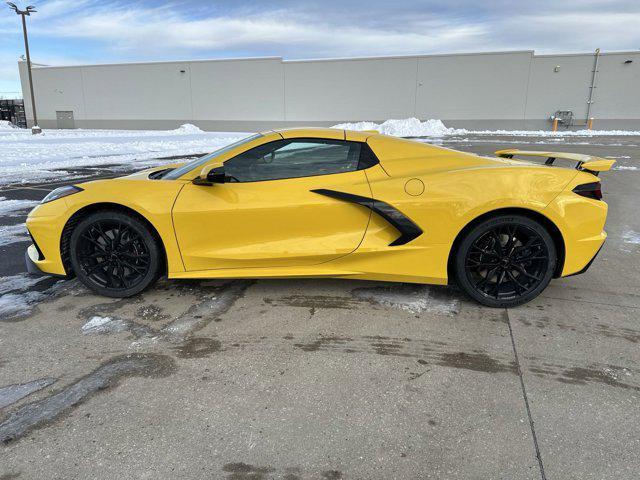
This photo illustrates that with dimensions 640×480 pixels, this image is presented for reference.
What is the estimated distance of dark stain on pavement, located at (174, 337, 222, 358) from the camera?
2930mm

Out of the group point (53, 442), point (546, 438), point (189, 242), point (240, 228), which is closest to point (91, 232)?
point (189, 242)

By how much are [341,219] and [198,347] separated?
136 centimetres

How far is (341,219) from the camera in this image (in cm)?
346

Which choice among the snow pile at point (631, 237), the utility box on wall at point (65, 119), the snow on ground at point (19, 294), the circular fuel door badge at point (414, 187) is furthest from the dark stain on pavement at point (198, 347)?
the utility box on wall at point (65, 119)

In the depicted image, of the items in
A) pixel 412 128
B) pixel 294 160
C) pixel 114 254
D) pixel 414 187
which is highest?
pixel 412 128

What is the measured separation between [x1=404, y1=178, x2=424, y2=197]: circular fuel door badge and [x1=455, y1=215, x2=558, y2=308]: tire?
498mm

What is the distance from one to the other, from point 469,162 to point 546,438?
2.11 m

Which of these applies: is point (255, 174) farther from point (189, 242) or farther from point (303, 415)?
point (303, 415)

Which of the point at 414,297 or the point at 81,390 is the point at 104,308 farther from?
the point at 414,297

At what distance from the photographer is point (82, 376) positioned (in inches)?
106

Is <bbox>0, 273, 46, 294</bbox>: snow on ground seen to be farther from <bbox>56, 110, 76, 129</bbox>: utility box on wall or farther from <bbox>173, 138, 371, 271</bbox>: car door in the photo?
<bbox>56, 110, 76, 129</bbox>: utility box on wall

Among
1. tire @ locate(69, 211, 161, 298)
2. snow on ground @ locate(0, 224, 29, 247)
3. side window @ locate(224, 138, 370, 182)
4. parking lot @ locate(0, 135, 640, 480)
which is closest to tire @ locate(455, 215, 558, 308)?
parking lot @ locate(0, 135, 640, 480)

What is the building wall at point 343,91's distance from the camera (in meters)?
30.9

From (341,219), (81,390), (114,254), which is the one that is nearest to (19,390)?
(81,390)
